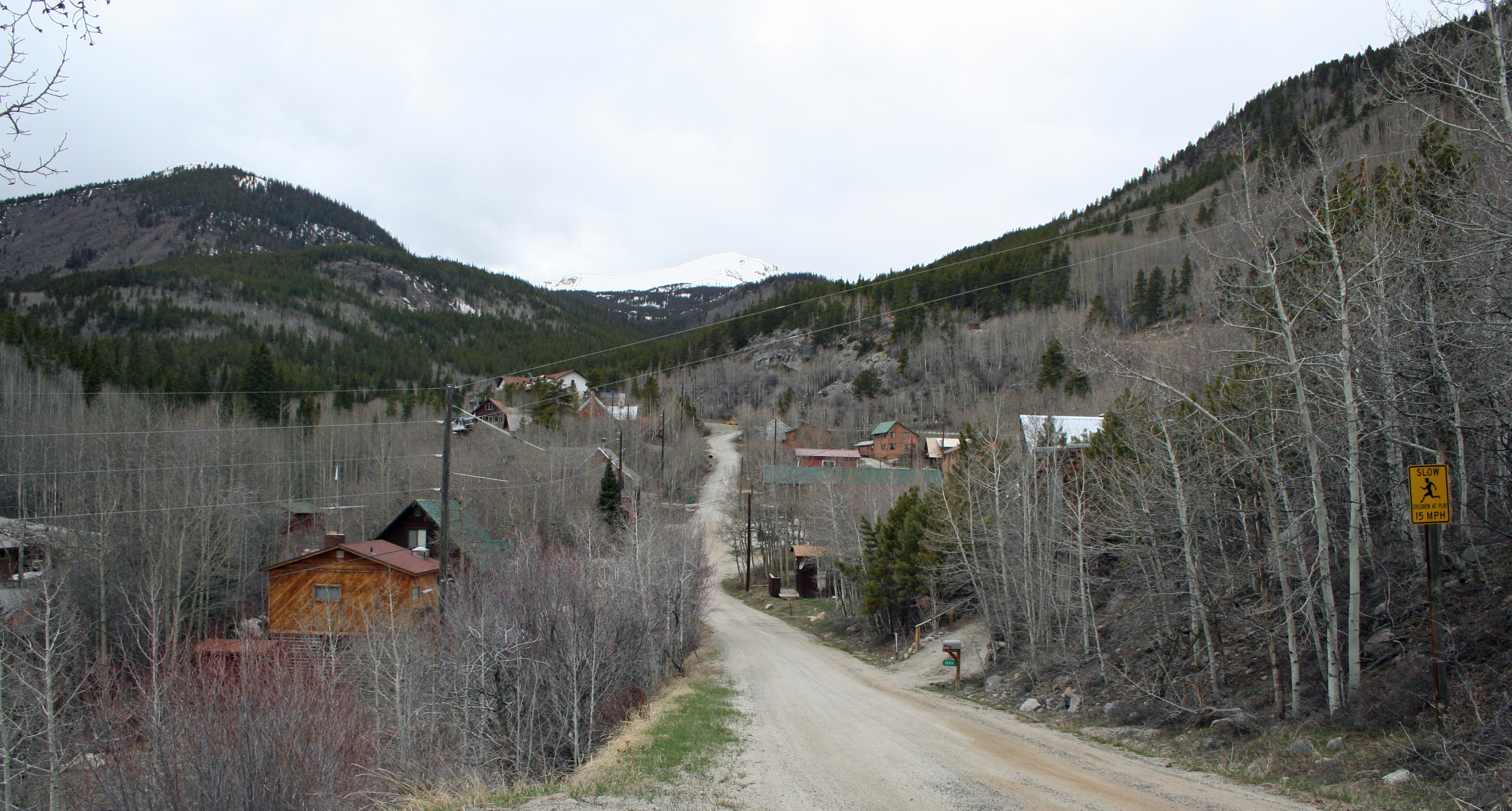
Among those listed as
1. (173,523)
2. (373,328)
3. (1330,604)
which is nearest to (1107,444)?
(1330,604)

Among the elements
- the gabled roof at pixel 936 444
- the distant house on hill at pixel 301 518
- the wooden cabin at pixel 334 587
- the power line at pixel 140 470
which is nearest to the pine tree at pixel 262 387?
the distant house on hill at pixel 301 518

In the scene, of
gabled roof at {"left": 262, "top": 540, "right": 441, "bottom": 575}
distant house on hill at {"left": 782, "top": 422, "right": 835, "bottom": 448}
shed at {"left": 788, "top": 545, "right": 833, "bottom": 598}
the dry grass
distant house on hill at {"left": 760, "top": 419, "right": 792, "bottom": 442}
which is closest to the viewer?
the dry grass

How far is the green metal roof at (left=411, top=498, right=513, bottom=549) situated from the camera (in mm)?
36062

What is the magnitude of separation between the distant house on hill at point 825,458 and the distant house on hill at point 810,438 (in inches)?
406

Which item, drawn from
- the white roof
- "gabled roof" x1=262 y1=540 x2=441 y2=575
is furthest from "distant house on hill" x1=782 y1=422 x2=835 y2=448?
"gabled roof" x1=262 y1=540 x2=441 y2=575

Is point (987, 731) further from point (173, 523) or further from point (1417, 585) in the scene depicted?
point (173, 523)

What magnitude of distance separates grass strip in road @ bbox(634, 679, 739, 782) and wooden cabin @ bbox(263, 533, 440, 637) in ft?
59.5

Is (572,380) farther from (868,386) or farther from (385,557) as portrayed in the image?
(385,557)

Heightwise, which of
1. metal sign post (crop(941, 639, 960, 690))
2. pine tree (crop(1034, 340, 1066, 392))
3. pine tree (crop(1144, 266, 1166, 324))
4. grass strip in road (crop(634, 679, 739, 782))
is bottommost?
metal sign post (crop(941, 639, 960, 690))

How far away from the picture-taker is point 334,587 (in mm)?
32344

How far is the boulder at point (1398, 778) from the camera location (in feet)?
28.1

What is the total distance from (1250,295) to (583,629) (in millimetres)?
14130

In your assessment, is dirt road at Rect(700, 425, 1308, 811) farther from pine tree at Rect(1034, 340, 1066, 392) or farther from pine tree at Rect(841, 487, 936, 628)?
pine tree at Rect(1034, 340, 1066, 392)

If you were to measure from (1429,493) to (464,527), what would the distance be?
33515 millimetres
